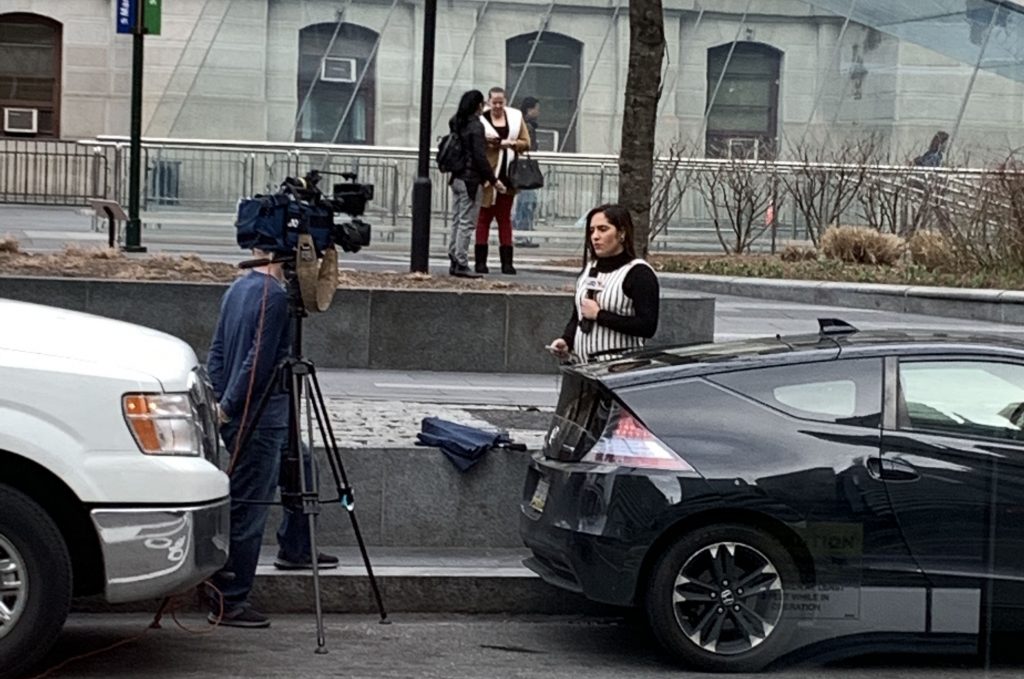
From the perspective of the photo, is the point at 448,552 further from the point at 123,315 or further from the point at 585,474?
the point at 123,315

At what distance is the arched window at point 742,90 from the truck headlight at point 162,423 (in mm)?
23809

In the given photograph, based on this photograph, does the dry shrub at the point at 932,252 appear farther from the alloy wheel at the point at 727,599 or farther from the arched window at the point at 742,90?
the alloy wheel at the point at 727,599

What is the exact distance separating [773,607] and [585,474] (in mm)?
941

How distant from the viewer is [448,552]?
29.2 feet

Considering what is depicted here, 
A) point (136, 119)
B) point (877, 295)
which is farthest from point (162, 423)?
point (877, 295)

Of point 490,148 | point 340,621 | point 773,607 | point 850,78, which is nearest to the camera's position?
point 773,607

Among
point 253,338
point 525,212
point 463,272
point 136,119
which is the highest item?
point 136,119

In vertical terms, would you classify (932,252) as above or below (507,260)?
above

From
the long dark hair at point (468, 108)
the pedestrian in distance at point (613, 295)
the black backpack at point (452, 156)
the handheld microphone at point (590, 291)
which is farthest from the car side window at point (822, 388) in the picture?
the long dark hair at point (468, 108)

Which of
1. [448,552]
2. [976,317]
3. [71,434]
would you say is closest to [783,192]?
[976,317]

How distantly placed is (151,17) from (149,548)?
14385 millimetres

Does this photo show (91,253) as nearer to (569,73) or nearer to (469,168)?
(469,168)

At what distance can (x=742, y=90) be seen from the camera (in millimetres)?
30094

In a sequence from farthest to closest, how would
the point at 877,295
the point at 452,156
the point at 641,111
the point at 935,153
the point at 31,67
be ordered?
the point at 31,67
the point at 935,153
the point at 877,295
the point at 452,156
the point at 641,111
